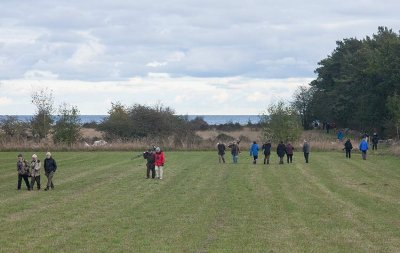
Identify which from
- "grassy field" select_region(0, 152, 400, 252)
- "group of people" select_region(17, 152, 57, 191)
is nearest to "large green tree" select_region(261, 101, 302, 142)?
"grassy field" select_region(0, 152, 400, 252)

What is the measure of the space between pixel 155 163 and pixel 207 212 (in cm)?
1382

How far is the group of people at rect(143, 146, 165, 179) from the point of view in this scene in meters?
35.4

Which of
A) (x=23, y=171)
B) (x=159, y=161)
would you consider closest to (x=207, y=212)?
(x=23, y=171)

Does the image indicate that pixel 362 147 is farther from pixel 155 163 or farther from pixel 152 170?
pixel 155 163

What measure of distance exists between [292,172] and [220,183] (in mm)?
7876

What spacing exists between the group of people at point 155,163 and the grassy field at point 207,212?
0.61m

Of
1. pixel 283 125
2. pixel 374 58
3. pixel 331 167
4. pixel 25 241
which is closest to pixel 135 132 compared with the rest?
pixel 283 125

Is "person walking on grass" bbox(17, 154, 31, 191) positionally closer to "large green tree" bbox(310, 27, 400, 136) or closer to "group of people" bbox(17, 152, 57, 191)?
"group of people" bbox(17, 152, 57, 191)

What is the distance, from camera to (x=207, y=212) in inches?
870

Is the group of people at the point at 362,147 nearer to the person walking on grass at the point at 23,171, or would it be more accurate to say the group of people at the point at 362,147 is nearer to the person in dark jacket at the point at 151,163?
the person in dark jacket at the point at 151,163

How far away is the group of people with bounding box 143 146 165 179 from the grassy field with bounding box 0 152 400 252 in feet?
2.01

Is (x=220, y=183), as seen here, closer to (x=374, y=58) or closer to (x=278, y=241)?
(x=278, y=241)

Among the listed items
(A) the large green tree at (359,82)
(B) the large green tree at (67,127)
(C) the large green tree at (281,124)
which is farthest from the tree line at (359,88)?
(B) the large green tree at (67,127)

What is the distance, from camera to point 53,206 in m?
24.0
